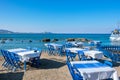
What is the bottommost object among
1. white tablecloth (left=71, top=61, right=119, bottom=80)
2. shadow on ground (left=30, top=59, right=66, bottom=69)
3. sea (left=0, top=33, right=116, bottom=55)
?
sea (left=0, top=33, right=116, bottom=55)

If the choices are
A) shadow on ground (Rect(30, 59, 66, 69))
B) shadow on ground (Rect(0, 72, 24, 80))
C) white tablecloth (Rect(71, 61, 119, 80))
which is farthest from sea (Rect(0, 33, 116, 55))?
white tablecloth (Rect(71, 61, 119, 80))

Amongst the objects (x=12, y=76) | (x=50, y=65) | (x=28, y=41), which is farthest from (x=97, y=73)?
(x=28, y=41)

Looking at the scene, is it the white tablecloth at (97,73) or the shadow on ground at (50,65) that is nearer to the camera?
the white tablecloth at (97,73)

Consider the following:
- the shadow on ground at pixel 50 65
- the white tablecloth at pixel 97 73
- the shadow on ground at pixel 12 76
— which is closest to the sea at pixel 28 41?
the shadow on ground at pixel 50 65

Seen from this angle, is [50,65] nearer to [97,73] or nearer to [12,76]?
[12,76]

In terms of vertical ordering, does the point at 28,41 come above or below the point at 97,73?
below

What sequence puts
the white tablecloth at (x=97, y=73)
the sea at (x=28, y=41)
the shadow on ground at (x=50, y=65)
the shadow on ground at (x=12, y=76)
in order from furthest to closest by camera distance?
the sea at (x=28, y=41)
the shadow on ground at (x=50, y=65)
the shadow on ground at (x=12, y=76)
the white tablecloth at (x=97, y=73)

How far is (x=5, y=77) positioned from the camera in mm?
7078

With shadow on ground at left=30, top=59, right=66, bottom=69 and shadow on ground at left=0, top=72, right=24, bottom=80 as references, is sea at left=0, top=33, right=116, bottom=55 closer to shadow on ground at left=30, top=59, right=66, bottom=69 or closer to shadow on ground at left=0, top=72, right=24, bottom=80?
shadow on ground at left=30, top=59, right=66, bottom=69

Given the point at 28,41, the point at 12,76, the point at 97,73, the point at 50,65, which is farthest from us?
the point at 28,41

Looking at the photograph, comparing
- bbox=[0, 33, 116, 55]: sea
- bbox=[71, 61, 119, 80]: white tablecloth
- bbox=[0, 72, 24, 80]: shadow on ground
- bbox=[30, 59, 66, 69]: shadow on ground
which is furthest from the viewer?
bbox=[0, 33, 116, 55]: sea

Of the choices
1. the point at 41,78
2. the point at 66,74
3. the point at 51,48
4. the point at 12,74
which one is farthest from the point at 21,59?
the point at 51,48

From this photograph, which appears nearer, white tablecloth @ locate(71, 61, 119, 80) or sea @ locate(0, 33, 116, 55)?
white tablecloth @ locate(71, 61, 119, 80)

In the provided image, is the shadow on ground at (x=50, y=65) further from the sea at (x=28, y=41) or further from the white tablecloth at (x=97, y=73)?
the sea at (x=28, y=41)
